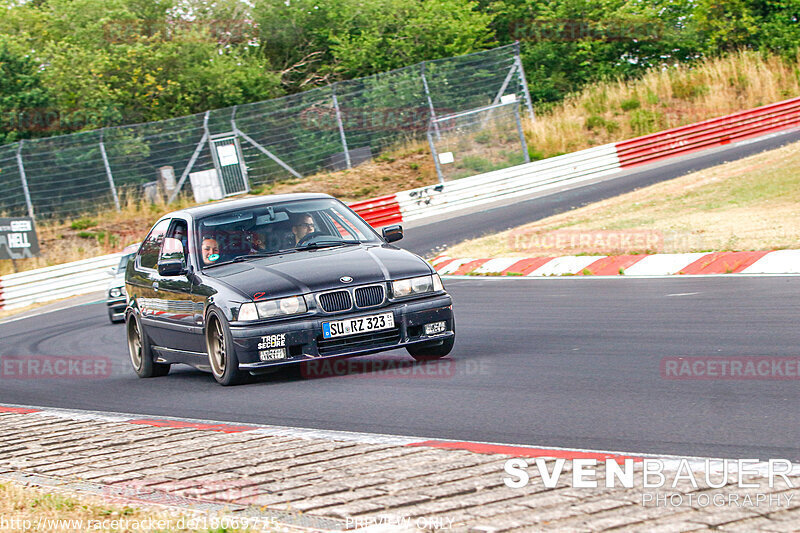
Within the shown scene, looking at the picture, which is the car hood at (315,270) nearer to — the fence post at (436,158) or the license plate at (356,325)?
the license plate at (356,325)

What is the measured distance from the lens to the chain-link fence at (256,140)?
29.8 meters

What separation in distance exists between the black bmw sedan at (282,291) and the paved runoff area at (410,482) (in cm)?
190

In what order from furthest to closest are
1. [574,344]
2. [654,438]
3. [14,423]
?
1. [574,344]
2. [14,423]
3. [654,438]

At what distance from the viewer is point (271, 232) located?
919 cm

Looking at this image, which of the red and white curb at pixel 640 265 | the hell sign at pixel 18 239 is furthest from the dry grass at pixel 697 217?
the hell sign at pixel 18 239

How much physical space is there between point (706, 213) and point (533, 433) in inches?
520

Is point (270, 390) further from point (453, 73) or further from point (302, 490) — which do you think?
point (453, 73)

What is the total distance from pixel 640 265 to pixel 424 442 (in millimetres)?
8969

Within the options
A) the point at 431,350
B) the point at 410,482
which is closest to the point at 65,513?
the point at 410,482

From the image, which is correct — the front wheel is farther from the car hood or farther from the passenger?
the car hood

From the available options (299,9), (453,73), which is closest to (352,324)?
(453,73)

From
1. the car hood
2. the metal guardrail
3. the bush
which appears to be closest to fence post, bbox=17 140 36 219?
the metal guardrail

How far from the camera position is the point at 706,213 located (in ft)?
58.7

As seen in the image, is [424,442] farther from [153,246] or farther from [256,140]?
[256,140]
